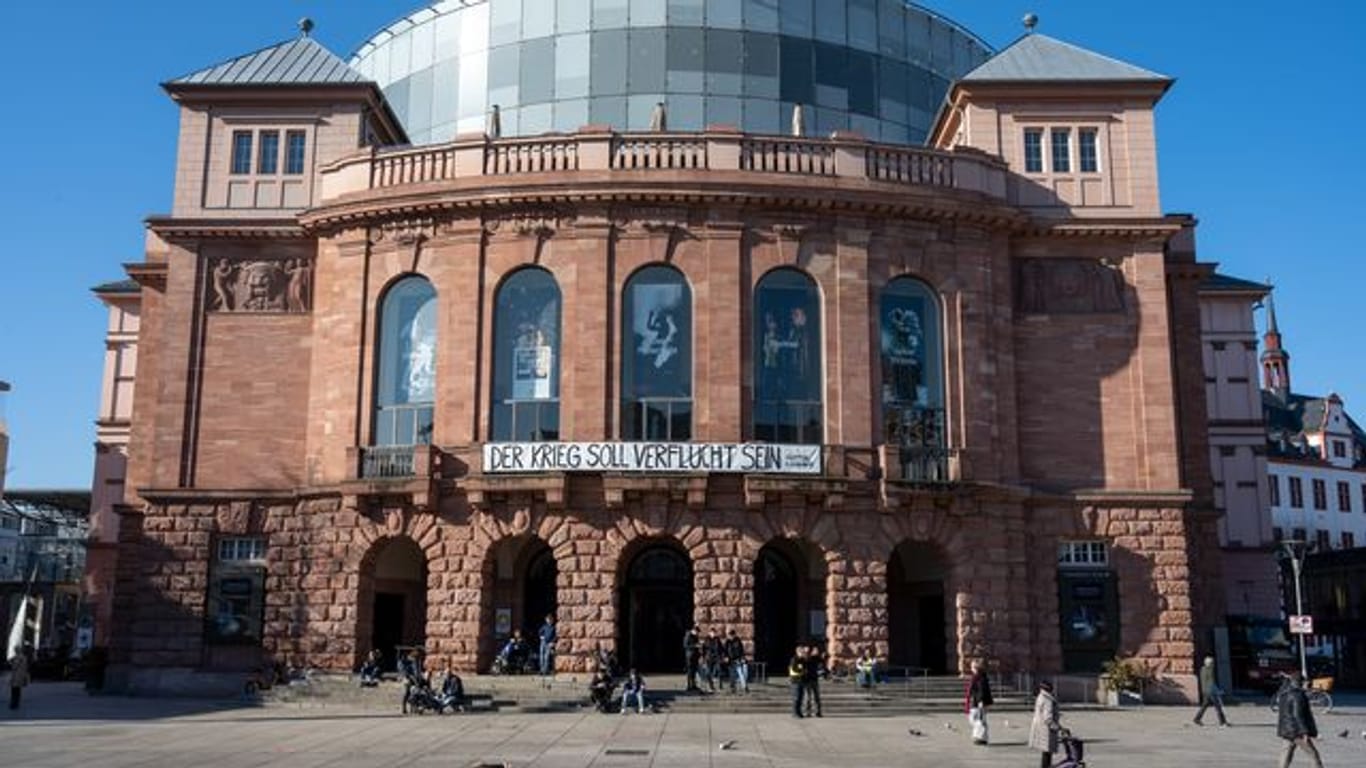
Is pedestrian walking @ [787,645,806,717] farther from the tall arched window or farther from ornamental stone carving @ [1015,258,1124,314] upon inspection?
ornamental stone carving @ [1015,258,1124,314]

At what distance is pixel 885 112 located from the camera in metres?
53.7

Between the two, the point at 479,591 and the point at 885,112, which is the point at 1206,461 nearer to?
the point at 885,112

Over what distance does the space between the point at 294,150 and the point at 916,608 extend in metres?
25.2

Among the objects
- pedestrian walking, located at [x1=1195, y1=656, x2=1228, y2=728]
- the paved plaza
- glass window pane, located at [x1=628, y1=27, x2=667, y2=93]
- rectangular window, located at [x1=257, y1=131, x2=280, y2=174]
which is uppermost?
glass window pane, located at [x1=628, y1=27, x2=667, y2=93]

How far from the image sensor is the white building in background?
93.4m

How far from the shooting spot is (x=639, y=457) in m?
36.2

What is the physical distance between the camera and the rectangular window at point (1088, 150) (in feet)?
140

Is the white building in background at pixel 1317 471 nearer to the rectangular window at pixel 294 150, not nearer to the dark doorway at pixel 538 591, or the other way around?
the dark doorway at pixel 538 591

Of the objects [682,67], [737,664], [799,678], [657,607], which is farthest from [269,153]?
[799,678]

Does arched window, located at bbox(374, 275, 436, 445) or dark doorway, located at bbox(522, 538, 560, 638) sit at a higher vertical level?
arched window, located at bbox(374, 275, 436, 445)

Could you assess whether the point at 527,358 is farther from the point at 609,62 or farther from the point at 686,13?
the point at 686,13

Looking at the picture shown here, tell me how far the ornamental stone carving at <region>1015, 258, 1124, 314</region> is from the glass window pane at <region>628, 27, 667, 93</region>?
17.4 metres

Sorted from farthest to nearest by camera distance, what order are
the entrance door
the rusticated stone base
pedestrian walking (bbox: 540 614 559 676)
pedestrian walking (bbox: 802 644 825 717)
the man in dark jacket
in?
the entrance door, the rusticated stone base, pedestrian walking (bbox: 540 614 559 676), pedestrian walking (bbox: 802 644 825 717), the man in dark jacket

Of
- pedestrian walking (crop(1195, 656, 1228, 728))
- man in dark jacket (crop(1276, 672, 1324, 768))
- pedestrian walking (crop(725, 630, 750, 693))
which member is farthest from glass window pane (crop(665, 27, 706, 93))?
man in dark jacket (crop(1276, 672, 1324, 768))
